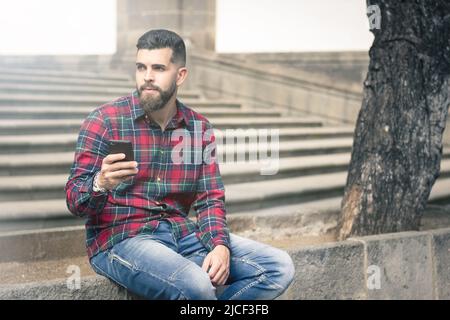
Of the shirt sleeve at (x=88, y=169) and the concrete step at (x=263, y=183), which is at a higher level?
the shirt sleeve at (x=88, y=169)

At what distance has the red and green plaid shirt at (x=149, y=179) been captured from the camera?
3.32m

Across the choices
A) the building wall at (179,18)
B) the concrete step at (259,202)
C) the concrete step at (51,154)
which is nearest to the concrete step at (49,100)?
the concrete step at (51,154)

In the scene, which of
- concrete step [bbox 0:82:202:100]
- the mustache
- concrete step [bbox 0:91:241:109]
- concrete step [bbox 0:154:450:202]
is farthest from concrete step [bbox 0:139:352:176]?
the mustache

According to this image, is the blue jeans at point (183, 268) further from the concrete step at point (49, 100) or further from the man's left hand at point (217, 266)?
the concrete step at point (49, 100)

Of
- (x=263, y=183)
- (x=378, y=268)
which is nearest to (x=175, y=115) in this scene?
(x=378, y=268)

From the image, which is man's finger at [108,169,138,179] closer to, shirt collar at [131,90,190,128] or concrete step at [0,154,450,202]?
shirt collar at [131,90,190,128]

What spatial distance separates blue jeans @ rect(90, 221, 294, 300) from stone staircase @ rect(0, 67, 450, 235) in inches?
85.0

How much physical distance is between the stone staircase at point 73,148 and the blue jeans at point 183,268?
7.08 ft

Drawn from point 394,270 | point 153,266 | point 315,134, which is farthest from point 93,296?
point 315,134

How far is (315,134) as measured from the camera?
9531mm

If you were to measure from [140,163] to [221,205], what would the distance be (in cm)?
50

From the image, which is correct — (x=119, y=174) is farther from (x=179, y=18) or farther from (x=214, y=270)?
(x=179, y=18)

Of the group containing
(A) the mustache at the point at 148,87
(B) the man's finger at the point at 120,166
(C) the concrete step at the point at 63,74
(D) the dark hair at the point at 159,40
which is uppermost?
(D) the dark hair at the point at 159,40

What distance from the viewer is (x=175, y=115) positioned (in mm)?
3580
